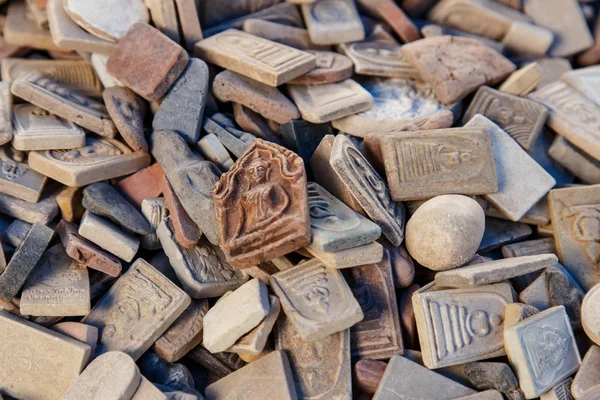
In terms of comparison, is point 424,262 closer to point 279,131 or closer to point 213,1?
point 279,131

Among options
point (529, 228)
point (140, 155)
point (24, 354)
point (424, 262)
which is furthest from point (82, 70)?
point (529, 228)

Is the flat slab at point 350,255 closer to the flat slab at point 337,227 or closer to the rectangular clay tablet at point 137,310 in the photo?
the flat slab at point 337,227

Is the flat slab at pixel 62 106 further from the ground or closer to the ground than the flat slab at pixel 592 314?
further from the ground

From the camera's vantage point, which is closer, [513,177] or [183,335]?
[183,335]

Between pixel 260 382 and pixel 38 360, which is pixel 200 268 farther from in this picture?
pixel 38 360

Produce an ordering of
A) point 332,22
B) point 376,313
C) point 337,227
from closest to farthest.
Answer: point 337,227 < point 376,313 < point 332,22

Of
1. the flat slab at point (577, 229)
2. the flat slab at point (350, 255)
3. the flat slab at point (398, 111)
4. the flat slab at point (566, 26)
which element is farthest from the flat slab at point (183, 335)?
the flat slab at point (566, 26)

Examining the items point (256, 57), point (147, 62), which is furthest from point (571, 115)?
point (147, 62)
